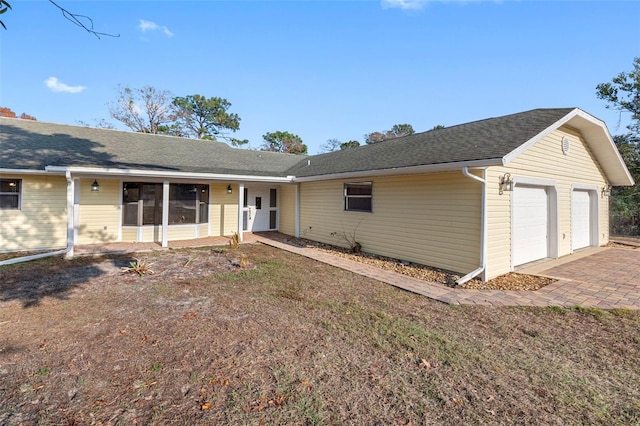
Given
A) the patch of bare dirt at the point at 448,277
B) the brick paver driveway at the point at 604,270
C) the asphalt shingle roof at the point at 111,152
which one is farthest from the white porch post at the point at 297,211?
the brick paver driveway at the point at 604,270

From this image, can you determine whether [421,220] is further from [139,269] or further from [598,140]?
[598,140]

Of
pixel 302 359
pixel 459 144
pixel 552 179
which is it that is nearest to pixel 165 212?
pixel 302 359

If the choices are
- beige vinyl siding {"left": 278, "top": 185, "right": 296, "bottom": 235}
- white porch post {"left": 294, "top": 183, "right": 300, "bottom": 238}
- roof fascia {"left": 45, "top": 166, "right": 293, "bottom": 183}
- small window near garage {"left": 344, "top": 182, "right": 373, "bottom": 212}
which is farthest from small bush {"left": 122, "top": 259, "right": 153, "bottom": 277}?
beige vinyl siding {"left": 278, "top": 185, "right": 296, "bottom": 235}

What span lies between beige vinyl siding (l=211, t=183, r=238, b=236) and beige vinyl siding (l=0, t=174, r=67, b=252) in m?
4.67

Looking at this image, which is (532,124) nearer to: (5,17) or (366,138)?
(5,17)

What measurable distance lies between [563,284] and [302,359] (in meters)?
5.87

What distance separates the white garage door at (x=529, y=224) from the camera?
24.3ft

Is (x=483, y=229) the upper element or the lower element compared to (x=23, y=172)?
lower

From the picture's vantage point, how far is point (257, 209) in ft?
45.2

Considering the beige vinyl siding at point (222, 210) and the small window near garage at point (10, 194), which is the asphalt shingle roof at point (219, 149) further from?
the beige vinyl siding at point (222, 210)

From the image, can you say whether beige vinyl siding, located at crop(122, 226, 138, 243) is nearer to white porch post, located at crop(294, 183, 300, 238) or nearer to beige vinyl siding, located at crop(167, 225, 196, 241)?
beige vinyl siding, located at crop(167, 225, 196, 241)

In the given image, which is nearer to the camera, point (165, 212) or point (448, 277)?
point (448, 277)

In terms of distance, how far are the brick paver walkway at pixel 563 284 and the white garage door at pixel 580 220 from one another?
0.82 metres

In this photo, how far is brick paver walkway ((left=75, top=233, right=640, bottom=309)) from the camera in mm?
5113
